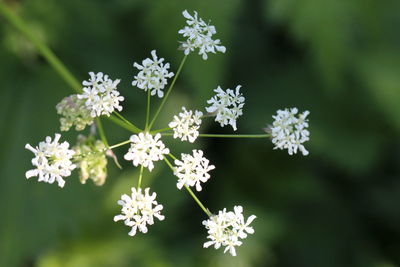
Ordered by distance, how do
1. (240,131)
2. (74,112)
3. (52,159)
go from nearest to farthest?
(52,159)
(74,112)
(240,131)

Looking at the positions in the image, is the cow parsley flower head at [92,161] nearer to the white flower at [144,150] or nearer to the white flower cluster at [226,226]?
the white flower at [144,150]

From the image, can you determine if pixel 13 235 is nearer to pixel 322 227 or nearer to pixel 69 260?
pixel 69 260

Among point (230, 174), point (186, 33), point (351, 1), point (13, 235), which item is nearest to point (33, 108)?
point (13, 235)

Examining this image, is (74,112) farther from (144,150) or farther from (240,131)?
(240,131)

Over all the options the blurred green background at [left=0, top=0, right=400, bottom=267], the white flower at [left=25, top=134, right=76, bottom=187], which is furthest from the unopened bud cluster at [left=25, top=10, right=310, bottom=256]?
the blurred green background at [left=0, top=0, right=400, bottom=267]

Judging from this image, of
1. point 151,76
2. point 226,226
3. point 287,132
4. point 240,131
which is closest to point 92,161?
point 151,76

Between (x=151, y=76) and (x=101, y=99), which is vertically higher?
(x=151, y=76)

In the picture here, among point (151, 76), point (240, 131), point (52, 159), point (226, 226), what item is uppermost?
point (240, 131)

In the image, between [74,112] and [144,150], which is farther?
[74,112]

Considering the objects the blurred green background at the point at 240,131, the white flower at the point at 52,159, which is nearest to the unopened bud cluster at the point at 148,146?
the white flower at the point at 52,159
